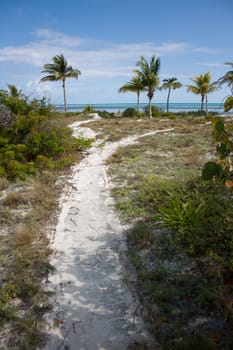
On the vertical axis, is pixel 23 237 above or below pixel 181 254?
above

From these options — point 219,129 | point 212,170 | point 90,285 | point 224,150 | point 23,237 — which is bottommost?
point 90,285

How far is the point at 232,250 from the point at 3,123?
841 cm

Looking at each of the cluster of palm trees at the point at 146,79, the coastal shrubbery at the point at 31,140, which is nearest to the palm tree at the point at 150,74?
the cluster of palm trees at the point at 146,79

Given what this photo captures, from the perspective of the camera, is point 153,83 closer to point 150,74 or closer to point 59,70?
point 150,74

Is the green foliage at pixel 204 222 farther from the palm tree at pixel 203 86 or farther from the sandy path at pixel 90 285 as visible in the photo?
the palm tree at pixel 203 86

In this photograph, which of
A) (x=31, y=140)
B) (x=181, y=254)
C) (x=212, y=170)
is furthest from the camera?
(x=31, y=140)

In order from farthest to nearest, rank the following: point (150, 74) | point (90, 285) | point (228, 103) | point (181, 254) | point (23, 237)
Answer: point (150, 74)
point (23, 237)
point (181, 254)
point (90, 285)
point (228, 103)

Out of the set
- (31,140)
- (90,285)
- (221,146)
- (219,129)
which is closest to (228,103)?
(219,129)

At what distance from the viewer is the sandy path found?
8.36 ft

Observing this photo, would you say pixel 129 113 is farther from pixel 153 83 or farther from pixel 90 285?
pixel 90 285

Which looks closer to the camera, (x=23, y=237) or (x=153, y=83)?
(x=23, y=237)

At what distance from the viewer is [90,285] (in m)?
3.22

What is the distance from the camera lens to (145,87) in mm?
25453

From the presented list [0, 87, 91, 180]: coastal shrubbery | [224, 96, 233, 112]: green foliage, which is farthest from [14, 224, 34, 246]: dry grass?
[224, 96, 233, 112]: green foliage
